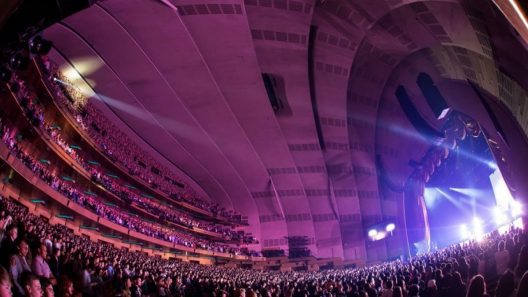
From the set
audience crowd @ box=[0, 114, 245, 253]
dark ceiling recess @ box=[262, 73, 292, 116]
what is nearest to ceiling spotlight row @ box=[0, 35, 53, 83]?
audience crowd @ box=[0, 114, 245, 253]

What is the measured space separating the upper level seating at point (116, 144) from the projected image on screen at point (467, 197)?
24.0 metres

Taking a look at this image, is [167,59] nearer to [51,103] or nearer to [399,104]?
[51,103]

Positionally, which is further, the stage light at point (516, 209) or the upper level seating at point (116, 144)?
the upper level seating at point (116, 144)

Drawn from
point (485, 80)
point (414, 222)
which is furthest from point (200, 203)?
point (485, 80)

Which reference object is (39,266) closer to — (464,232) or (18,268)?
(18,268)

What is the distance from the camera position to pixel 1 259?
586 centimetres

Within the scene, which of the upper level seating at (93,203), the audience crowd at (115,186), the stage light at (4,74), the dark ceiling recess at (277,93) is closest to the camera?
the stage light at (4,74)

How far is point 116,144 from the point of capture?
33.0m

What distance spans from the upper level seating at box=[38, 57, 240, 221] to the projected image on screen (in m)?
24.0

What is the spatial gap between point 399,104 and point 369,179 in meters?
13.0

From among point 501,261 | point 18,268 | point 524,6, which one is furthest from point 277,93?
point 524,6

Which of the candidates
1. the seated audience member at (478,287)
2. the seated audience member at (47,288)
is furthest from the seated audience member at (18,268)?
the seated audience member at (478,287)

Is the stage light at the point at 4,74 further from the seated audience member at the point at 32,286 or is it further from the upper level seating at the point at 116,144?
the upper level seating at the point at 116,144

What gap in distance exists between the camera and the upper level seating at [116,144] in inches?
1003
